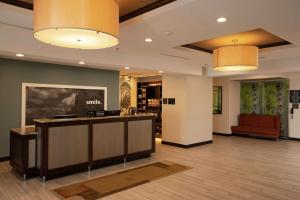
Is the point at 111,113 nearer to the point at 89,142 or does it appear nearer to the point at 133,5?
the point at 89,142

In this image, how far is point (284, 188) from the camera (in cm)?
428

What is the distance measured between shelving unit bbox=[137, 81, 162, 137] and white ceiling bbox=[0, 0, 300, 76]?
13.3ft

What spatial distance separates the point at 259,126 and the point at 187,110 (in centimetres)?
411

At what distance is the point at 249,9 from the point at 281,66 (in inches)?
184

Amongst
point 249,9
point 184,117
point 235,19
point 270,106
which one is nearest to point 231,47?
point 235,19

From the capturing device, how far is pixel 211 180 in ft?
15.4

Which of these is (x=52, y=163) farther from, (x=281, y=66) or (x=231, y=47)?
(x=281, y=66)

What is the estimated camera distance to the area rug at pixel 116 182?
3949 mm

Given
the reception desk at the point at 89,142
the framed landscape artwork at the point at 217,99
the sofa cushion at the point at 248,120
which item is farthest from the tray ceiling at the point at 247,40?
the sofa cushion at the point at 248,120

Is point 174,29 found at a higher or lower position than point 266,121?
higher

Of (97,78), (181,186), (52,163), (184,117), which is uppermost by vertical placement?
(97,78)

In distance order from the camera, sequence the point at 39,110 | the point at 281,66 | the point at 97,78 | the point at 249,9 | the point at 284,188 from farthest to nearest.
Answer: the point at 97,78 < the point at 281,66 < the point at 39,110 < the point at 284,188 < the point at 249,9

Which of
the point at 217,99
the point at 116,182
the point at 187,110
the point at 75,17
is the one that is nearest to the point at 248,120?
the point at 217,99

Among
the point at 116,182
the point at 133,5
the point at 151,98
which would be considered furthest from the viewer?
the point at 151,98
